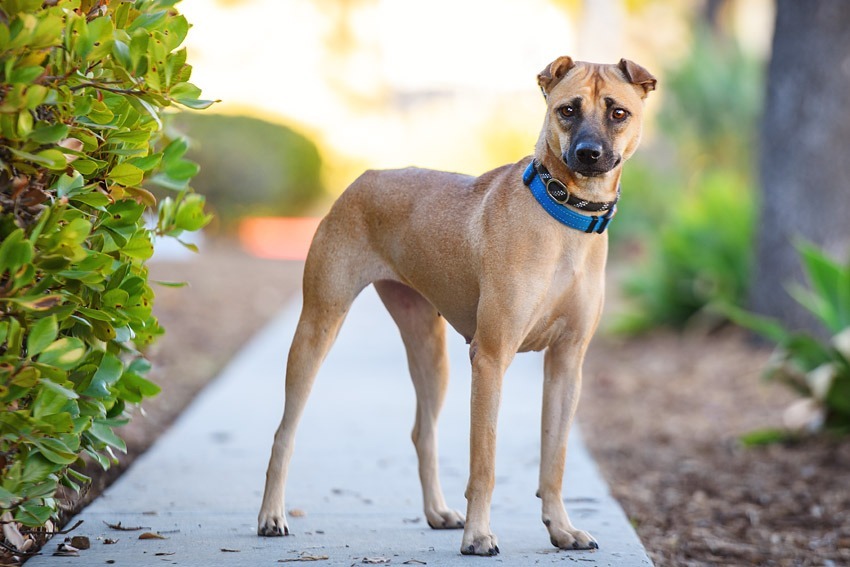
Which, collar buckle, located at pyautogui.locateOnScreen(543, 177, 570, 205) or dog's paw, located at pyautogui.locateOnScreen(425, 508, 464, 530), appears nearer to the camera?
collar buckle, located at pyautogui.locateOnScreen(543, 177, 570, 205)

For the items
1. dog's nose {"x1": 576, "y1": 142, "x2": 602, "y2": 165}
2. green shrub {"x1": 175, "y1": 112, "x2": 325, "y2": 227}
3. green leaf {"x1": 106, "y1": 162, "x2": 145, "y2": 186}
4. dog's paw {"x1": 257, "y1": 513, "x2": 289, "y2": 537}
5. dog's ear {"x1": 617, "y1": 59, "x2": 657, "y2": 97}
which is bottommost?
dog's paw {"x1": 257, "y1": 513, "x2": 289, "y2": 537}

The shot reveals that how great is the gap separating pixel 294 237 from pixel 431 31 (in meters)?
13.4

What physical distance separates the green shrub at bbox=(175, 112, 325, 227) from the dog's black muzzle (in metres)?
13.9

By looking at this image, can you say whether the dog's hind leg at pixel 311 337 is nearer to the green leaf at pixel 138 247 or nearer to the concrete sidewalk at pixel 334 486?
the concrete sidewalk at pixel 334 486

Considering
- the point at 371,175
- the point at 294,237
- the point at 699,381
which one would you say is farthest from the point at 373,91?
the point at 371,175

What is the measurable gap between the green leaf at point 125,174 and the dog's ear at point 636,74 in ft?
6.00

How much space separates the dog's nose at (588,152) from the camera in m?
3.70

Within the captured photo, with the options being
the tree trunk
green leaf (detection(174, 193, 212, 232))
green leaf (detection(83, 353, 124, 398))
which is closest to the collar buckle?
green leaf (detection(174, 193, 212, 232))

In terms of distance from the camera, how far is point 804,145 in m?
9.27

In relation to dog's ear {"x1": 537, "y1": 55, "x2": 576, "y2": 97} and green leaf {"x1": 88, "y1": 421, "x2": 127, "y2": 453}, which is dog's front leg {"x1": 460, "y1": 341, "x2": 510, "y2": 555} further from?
green leaf {"x1": 88, "y1": 421, "x2": 127, "y2": 453}

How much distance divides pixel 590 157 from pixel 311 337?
1.42 meters

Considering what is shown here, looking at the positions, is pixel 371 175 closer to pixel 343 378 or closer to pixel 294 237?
pixel 343 378

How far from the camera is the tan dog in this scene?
393 cm

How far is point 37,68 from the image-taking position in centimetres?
312
